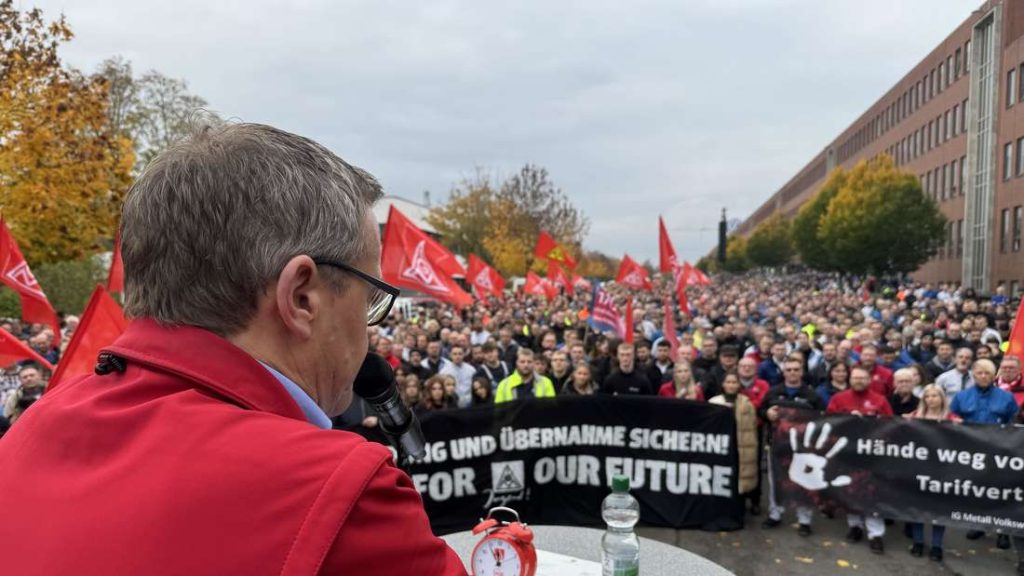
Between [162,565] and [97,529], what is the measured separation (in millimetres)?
108

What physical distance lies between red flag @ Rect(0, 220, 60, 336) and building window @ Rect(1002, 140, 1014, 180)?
48.0 m

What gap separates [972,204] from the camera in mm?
47219

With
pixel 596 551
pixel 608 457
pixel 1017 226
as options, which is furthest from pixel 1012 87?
pixel 596 551

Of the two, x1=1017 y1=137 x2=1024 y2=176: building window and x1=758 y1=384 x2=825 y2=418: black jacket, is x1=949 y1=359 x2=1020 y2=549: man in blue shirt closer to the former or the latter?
x1=758 y1=384 x2=825 y2=418: black jacket

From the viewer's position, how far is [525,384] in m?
9.02

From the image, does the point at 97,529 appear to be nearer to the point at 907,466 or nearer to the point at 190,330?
the point at 190,330

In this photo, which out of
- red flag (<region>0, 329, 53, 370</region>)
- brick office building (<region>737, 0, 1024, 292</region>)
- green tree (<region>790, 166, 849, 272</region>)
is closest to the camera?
red flag (<region>0, 329, 53, 370</region>)

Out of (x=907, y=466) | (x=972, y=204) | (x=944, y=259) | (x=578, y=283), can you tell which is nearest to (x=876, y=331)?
(x=907, y=466)

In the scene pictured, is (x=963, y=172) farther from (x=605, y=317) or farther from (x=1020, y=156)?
(x=605, y=317)

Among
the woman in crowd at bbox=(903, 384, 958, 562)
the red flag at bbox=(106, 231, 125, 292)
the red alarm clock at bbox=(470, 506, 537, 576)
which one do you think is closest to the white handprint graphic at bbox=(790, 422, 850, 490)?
the woman in crowd at bbox=(903, 384, 958, 562)

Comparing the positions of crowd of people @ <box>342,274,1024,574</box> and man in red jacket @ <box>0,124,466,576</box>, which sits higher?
man in red jacket @ <box>0,124,466,576</box>

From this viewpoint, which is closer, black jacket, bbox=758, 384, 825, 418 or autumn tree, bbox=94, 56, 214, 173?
black jacket, bbox=758, 384, 825, 418

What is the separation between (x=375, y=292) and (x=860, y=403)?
7.82 meters

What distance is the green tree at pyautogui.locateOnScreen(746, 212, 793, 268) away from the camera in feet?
322
